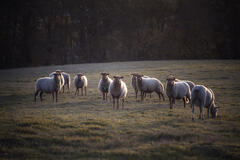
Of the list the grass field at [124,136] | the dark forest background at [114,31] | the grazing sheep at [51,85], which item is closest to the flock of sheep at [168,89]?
the grazing sheep at [51,85]

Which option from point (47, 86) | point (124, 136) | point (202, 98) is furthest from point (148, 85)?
point (124, 136)

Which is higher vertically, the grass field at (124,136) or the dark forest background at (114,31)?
the dark forest background at (114,31)

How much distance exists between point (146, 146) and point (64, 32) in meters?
87.9

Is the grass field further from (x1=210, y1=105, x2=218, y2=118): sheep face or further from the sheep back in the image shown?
the sheep back

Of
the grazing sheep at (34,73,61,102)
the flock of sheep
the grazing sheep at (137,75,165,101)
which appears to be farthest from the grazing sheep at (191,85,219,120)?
the grazing sheep at (34,73,61,102)

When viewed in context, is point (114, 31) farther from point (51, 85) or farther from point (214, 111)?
point (214, 111)

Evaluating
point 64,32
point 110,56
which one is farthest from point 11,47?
point 110,56

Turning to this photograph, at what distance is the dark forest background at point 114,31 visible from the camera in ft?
279

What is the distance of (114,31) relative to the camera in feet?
308

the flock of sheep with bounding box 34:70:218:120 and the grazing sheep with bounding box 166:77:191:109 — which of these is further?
the grazing sheep with bounding box 166:77:191:109

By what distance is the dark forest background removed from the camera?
8506 cm

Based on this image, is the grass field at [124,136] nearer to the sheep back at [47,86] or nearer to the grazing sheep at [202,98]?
the grazing sheep at [202,98]

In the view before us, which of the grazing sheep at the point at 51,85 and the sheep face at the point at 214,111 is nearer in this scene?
the sheep face at the point at 214,111

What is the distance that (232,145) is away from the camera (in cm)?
732
